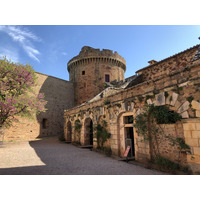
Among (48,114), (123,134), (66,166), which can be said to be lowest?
(66,166)

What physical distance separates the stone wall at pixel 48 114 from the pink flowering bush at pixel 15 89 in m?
4.15

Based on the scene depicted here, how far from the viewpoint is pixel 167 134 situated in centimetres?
485

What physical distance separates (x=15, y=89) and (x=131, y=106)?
36.9ft

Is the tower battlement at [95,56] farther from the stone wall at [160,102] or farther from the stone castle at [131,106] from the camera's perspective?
the stone wall at [160,102]

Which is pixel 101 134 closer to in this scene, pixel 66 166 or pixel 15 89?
pixel 66 166

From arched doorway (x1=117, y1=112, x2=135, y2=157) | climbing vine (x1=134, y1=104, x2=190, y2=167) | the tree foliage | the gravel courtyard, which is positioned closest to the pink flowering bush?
the gravel courtyard

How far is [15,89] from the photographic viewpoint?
41.1ft

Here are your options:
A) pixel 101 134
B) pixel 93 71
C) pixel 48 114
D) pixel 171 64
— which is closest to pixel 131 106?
pixel 101 134

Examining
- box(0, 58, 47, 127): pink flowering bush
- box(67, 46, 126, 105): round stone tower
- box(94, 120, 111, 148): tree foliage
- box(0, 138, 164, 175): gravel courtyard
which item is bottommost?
box(0, 138, 164, 175): gravel courtyard

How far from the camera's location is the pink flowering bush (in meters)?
10.6

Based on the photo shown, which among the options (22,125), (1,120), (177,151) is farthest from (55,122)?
(177,151)

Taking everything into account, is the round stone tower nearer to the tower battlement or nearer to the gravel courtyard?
the tower battlement

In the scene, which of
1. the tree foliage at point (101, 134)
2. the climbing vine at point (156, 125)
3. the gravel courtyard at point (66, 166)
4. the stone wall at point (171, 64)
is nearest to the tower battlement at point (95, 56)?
the stone wall at point (171, 64)

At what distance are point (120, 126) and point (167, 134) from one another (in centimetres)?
285
